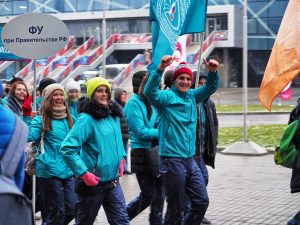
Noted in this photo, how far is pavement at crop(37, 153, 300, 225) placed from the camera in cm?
806

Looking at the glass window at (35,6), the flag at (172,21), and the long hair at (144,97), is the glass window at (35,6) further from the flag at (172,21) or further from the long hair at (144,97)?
the long hair at (144,97)

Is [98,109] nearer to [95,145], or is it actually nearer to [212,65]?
[95,145]

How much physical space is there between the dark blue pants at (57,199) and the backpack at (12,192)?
11.5 ft

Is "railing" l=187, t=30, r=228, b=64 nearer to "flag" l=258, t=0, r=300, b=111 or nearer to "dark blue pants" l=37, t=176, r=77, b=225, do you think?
"flag" l=258, t=0, r=300, b=111

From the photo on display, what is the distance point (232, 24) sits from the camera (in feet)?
182

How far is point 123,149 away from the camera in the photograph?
229 inches

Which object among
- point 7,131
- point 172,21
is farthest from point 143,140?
point 7,131

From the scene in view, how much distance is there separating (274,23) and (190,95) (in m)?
52.4

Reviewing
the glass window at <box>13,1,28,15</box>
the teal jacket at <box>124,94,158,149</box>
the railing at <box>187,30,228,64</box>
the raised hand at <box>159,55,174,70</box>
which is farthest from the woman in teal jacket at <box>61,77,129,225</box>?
the glass window at <box>13,1,28,15</box>

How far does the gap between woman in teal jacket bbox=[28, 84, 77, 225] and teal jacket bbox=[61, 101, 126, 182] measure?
0.72 m

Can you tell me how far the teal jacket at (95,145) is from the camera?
219 inches

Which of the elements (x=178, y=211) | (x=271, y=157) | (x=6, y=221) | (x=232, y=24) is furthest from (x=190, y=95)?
(x=232, y=24)

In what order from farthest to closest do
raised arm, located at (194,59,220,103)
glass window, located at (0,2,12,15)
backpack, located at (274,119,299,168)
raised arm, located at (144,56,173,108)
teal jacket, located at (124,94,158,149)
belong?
glass window, located at (0,2,12,15) < backpack, located at (274,119,299,168) < teal jacket, located at (124,94,158,149) < raised arm, located at (194,59,220,103) < raised arm, located at (144,56,173,108)

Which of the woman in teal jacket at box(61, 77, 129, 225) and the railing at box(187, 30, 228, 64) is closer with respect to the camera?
the woman in teal jacket at box(61, 77, 129, 225)
